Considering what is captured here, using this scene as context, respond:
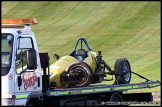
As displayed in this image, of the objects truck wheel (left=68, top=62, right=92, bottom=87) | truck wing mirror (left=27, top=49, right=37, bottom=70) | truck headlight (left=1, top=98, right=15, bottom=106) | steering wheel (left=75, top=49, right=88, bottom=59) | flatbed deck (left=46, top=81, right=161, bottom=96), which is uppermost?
steering wheel (left=75, top=49, right=88, bottom=59)

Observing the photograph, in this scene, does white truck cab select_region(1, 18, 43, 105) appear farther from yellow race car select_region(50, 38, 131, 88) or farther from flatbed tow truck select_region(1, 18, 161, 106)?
yellow race car select_region(50, 38, 131, 88)

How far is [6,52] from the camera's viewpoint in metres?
13.2

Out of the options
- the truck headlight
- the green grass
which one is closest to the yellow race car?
the truck headlight

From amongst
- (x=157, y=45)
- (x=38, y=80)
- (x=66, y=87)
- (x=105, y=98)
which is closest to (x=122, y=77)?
(x=105, y=98)

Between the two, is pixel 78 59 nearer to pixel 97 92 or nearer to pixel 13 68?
pixel 97 92

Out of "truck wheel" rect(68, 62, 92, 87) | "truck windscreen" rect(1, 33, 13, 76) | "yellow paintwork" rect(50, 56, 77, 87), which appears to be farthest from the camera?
"truck wheel" rect(68, 62, 92, 87)

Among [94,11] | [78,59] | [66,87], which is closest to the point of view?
[66,87]

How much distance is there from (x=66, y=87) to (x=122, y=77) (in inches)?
78.3

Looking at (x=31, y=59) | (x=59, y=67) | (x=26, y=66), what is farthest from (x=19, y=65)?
(x=59, y=67)

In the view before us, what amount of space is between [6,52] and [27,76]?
0.72 m

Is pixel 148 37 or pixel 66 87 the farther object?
pixel 148 37

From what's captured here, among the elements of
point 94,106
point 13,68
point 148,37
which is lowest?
point 94,106

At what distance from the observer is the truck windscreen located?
1309 cm

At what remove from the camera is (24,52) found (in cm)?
1338
